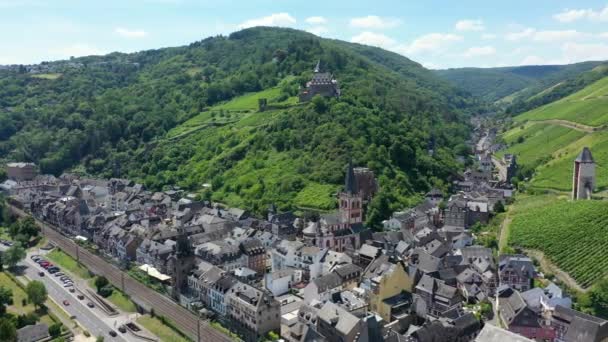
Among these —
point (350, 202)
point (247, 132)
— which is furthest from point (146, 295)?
point (247, 132)

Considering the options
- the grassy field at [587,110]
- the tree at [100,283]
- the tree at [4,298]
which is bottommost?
the tree at [100,283]

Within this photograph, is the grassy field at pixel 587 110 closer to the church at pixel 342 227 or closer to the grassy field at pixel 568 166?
the grassy field at pixel 568 166

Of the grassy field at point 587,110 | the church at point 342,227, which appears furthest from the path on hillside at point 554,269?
the grassy field at point 587,110

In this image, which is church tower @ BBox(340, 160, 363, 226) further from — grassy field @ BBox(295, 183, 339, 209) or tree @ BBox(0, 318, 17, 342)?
tree @ BBox(0, 318, 17, 342)

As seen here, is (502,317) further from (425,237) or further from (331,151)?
(331,151)

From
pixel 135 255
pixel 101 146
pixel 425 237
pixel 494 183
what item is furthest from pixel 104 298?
pixel 101 146

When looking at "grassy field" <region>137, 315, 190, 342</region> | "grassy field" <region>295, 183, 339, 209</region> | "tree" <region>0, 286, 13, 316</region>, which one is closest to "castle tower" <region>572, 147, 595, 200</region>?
"grassy field" <region>295, 183, 339, 209</region>
